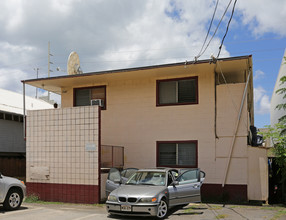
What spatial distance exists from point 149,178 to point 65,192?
13.8ft

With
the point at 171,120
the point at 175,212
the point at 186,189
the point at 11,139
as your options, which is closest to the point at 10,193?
the point at 175,212

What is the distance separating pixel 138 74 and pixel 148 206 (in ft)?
22.8

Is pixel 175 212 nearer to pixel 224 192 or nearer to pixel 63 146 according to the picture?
pixel 224 192

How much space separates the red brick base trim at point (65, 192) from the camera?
41.9 ft

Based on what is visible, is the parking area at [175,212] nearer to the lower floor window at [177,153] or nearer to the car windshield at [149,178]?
the car windshield at [149,178]

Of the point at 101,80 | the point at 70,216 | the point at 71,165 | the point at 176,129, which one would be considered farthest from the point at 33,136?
the point at 176,129

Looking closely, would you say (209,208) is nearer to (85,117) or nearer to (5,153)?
(85,117)

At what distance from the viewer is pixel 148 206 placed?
9.31 m

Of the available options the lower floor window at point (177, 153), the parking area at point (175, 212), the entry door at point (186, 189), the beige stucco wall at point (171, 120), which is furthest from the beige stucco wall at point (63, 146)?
the entry door at point (186, 189)

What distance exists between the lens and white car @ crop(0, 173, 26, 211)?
1074 cm

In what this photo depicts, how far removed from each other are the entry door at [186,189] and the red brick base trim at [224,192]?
2.57m

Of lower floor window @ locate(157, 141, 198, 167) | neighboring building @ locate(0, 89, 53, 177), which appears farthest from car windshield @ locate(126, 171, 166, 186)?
neighboring building @ locate(0, 89, 53, 177)

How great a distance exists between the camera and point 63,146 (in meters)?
13.6

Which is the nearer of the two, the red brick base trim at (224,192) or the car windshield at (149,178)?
the car windshield at (149,178)
